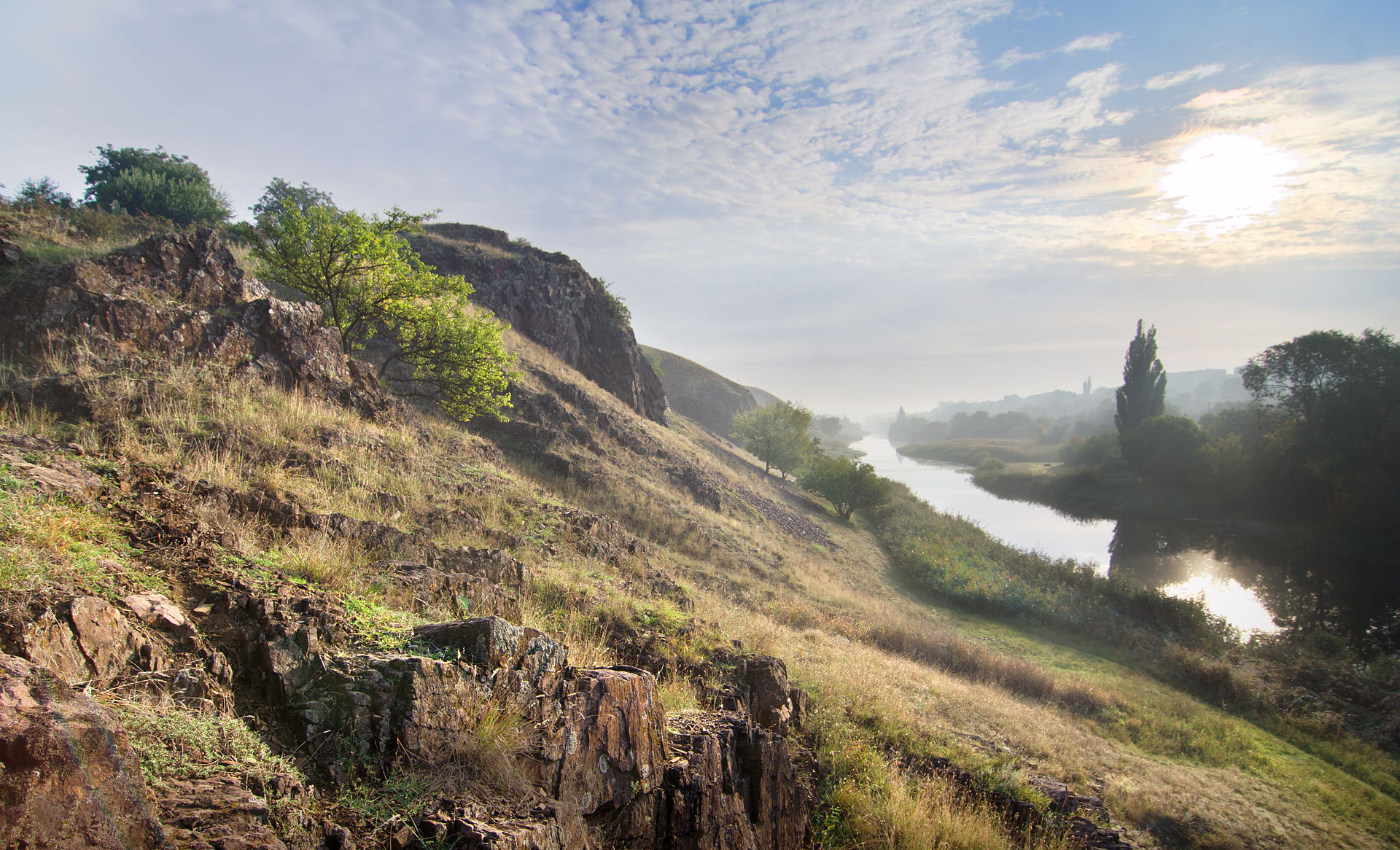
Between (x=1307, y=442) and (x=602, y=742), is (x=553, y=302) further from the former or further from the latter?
(x=1307, y=442)

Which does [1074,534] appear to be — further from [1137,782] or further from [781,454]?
[1137,782]

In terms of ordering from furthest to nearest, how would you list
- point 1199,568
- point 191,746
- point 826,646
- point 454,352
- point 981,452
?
point 981,452, point 1199,568, point 454,352, point 826,646, point 191,746

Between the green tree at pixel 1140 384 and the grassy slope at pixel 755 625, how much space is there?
48177 millimetres

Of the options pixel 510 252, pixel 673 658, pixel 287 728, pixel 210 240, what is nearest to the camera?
pixel 287 728

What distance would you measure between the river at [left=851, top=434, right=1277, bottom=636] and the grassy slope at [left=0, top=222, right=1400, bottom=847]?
1398 centimetres

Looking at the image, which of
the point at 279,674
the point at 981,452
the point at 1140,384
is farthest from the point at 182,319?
the point at 981,452

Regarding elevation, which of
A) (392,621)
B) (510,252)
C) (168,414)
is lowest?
(392,621)

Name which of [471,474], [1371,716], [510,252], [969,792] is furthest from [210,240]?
[1371,716]

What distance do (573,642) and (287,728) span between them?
2903 mm

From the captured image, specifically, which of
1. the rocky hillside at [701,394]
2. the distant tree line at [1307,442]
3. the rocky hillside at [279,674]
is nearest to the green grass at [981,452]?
the distant tree line at [1307,442]

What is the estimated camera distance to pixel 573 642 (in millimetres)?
5359

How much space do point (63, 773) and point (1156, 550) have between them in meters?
46.2

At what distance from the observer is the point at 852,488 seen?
36.9 m

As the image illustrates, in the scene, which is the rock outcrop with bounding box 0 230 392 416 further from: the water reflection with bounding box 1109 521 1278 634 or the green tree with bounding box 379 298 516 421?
the water reflection with bounding box 1109 521 1278 634
